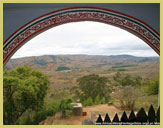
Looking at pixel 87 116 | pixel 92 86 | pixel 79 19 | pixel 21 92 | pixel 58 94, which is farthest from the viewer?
pixel 92 86

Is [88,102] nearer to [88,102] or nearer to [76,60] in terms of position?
[88,102]

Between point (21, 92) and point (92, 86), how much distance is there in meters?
1.36

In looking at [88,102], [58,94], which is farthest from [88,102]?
[58,94]

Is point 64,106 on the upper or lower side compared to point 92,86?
lower

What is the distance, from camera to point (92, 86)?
3.21 m

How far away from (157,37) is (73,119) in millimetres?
1882

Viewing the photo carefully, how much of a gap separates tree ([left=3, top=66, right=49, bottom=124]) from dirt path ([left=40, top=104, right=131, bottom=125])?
35 cm

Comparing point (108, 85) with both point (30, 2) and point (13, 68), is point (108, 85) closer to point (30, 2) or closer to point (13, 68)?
point (13, 68)

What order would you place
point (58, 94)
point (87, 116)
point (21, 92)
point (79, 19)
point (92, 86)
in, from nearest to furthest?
point (79, 19), point (87, 116), point (21, 92), point (58, 94), point (92, 86)

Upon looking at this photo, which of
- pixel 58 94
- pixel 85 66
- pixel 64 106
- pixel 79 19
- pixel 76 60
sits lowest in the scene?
pixel 64 106

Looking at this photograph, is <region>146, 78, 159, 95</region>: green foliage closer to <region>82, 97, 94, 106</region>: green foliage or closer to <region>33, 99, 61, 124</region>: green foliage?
<region>82, 97, 94, 106</region>: green foliage

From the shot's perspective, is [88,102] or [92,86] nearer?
[88,102]

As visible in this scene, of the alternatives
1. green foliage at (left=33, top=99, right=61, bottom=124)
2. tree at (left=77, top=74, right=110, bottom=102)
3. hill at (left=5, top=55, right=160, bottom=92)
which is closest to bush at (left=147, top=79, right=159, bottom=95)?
hill at (left=5, top=55, right=160, bottom=92)

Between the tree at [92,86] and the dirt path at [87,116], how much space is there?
0.89 feet
